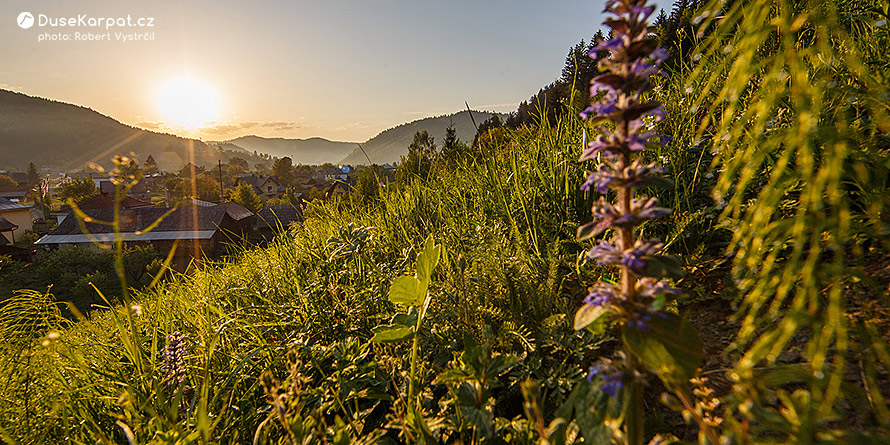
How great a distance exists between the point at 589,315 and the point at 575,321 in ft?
0.12

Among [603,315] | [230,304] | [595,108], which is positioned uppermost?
[595,108]

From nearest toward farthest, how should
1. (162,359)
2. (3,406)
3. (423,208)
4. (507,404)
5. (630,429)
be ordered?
(630,429) < (507,404) < (3,406) < (162,359) < (423,208)

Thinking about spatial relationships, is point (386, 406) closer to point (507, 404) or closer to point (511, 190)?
point (507, 404)

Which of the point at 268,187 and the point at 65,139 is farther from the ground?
the point at 65,139

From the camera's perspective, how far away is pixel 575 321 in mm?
869

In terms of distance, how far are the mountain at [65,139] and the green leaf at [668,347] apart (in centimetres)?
17117

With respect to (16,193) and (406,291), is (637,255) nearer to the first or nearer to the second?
(406,291)

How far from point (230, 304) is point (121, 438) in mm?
928

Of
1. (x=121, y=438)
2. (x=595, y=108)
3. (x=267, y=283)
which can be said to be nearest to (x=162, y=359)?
(x=121, y=438)

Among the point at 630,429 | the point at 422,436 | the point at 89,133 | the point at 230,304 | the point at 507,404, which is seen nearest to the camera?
the point at 630,429

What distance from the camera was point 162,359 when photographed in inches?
74.8

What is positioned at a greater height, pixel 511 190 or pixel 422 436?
pixel 511 190

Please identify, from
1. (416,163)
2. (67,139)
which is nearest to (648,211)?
(416,163)

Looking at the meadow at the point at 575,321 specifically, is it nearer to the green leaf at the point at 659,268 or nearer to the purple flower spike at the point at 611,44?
the green leaf at the point at 659,268
